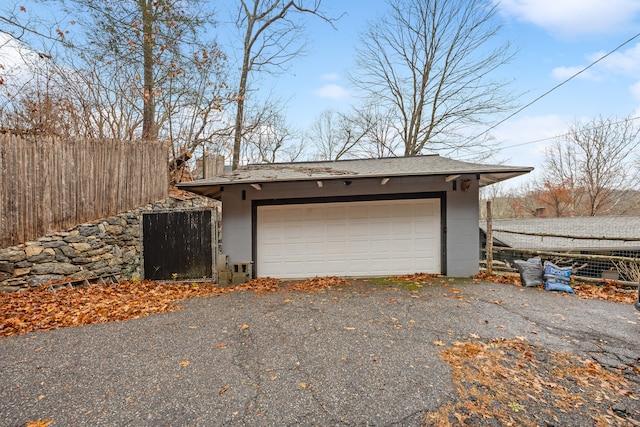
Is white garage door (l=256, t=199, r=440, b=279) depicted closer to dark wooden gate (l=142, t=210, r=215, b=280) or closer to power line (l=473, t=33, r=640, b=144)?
dark wooden gate (l=142, t=210, r=215, b=280)

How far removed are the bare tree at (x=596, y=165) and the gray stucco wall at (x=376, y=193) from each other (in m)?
19.3

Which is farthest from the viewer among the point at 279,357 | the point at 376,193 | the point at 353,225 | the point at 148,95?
the point at 148,95

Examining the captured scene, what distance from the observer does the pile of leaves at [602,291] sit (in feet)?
15.6

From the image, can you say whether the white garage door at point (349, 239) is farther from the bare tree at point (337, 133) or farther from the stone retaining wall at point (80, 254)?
the bare tree at point (337, 133)

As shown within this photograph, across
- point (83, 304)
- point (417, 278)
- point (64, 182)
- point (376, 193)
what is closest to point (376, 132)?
point (376, 193)

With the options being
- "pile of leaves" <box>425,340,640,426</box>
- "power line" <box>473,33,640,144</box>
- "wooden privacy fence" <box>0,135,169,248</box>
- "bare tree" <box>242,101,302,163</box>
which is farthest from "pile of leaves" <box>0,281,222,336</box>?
"power line" <box>473,33,640,144</box>

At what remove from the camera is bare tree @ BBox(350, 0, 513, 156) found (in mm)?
13656

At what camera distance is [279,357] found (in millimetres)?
2773

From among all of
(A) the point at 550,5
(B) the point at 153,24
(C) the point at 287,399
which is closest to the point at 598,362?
(C) the point at 287,399

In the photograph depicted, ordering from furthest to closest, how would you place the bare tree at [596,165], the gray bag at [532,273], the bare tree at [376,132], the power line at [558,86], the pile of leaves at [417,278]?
the bare tree at [596,165] → the bare tree at [376,132] → the power line at [558,86] → the pile of leaves at [417,278] → the gray bag at [532,273]

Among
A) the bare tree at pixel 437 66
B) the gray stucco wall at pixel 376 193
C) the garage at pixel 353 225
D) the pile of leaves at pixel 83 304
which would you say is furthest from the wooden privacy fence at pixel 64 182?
the bare tree at pixel 437 66

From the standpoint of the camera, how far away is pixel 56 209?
536cm

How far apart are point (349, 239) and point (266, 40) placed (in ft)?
33.9

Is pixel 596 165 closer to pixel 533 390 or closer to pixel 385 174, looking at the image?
pixel 385 174
